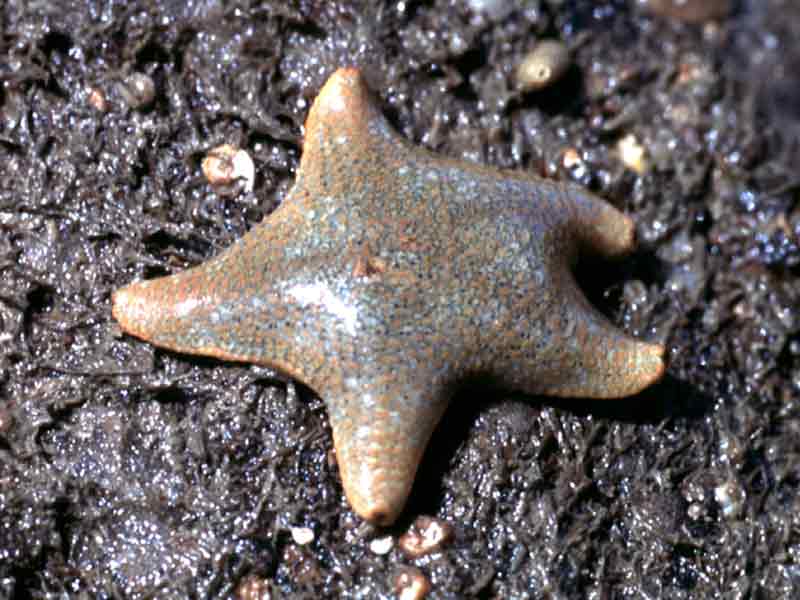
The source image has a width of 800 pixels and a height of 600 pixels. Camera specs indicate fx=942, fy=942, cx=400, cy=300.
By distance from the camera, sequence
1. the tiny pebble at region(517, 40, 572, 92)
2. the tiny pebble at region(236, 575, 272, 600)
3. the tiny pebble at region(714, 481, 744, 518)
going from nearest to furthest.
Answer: the tiny pebble at region(236, 575, 272, 600)
the tiny pebble at region(714, 481, 744, 518)
the tiny pebble at region(517, 40, 572, 92)

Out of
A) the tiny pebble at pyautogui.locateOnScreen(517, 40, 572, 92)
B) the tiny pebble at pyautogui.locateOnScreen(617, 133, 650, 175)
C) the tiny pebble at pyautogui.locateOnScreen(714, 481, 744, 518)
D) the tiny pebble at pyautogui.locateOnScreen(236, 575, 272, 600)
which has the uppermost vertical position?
the tiny pebble at pyautogui.locateOnScreen(517, 40, 572, 92)

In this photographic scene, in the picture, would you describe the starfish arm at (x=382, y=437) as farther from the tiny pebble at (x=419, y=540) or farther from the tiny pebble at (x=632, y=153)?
the tiny pebble at (x=632, y=153)

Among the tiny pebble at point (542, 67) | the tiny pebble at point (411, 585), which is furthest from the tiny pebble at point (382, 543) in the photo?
the tiny pebble at point (542, 67)

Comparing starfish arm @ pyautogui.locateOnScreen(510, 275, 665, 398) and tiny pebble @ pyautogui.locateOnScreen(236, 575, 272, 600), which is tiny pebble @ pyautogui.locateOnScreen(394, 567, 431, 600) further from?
starfish arm @ pyautogui.locateOnScreen(510, 275, 665, 398)

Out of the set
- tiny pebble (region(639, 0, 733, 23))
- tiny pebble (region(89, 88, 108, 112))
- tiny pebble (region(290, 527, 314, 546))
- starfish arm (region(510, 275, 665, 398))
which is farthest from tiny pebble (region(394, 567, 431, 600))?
tiny pebble (region(639, 0, 733, 23))

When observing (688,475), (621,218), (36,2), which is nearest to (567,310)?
(621,218)

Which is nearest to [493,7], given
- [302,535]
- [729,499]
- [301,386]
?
[301,386]
